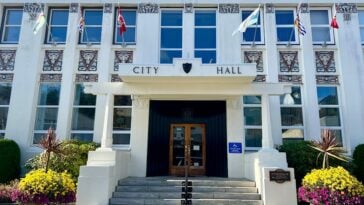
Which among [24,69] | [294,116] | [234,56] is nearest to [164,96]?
[234,56]

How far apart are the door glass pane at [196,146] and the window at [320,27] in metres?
7.49

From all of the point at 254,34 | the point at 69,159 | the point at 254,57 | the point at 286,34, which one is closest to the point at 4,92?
the point at 69,159

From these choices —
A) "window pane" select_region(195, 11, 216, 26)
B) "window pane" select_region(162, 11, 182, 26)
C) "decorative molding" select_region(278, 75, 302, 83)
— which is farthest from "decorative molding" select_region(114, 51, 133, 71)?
"decorative molding" select_region(278, 75, 302, 83)

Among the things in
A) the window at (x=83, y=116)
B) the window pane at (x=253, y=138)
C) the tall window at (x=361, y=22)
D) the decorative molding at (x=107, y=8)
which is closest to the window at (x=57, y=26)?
the decorative molding at (x=107, y=8)

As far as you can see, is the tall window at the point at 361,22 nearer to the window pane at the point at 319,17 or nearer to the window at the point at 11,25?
the window pane at the point at 319,17

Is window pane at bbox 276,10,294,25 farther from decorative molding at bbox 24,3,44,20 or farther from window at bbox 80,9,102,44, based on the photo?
decorative molding at bbox 24,3,44,20

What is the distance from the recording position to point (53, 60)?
15773 millimetres

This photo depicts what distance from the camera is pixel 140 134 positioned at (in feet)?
47.0

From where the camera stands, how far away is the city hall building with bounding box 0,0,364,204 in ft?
47.2

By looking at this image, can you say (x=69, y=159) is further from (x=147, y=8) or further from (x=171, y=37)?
(x=147, y=8)

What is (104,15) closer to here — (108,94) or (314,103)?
(108,94)

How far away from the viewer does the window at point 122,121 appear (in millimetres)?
14992

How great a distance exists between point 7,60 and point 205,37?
32.7 ft

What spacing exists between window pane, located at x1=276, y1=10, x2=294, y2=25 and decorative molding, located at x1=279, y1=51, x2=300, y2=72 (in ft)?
5.85
